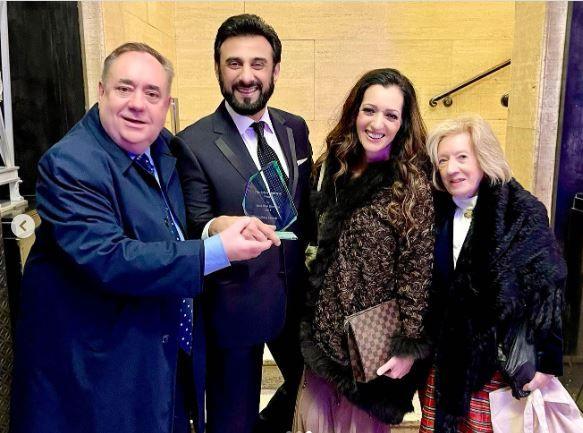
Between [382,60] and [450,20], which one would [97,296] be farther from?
[450,20]

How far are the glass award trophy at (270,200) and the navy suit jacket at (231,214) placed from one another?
192 millimetres

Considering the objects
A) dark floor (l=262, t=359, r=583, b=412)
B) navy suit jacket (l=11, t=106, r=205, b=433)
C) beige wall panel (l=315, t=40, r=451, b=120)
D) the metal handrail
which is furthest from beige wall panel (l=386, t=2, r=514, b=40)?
navy suit jacket (l=11, t=106, r=205, b=433)

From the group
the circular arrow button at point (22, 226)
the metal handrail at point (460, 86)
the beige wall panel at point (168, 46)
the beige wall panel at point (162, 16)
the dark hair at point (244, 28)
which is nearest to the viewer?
the dark hair at point (244, 28)

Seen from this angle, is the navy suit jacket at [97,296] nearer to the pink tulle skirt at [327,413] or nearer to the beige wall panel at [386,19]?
the pink tulle skirt at [327,413]

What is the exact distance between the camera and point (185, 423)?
Result: 6.23 ft

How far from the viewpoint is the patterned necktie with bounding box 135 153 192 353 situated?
165 cm

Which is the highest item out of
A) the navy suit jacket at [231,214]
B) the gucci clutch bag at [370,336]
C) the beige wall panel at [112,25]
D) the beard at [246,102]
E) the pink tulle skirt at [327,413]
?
the beige wall panel at [112,25]

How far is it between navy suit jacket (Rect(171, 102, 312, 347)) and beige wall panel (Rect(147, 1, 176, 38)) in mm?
2881

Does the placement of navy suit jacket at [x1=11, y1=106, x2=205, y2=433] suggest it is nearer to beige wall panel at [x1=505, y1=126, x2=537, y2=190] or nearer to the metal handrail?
beige wall panel at [x1=505, y1=126, x2=537, y2=190]

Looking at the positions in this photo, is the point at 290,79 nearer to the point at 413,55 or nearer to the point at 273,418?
the point at 413,55

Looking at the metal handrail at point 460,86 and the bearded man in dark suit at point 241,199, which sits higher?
the metal handrail at point 460,86

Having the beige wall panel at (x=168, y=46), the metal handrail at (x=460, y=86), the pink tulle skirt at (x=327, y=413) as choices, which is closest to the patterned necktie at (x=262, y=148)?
the pink tulle skirt at (x=327, y=413)

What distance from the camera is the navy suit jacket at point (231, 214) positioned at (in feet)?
6.06

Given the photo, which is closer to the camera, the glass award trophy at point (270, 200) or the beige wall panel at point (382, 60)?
the glass award trophy at point (270, 200)
